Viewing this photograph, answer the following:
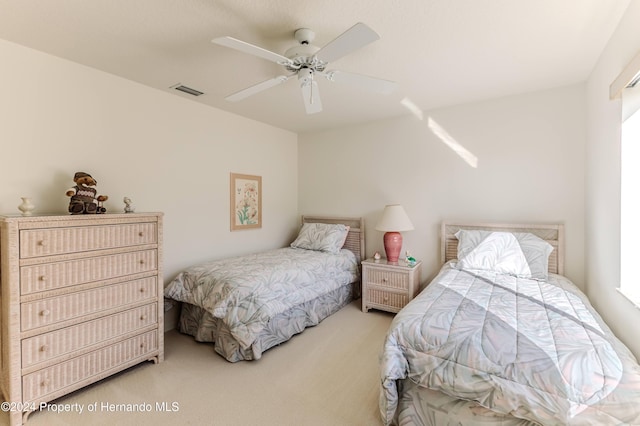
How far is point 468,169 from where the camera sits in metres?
3.31

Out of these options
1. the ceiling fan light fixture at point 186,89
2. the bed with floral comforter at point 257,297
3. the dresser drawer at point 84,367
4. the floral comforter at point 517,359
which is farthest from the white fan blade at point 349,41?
the dresser drawer at point 84,367

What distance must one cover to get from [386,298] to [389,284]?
6.9 inches

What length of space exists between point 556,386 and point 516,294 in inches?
38.9

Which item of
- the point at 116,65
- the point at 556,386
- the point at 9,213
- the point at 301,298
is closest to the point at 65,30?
the point at 116,65

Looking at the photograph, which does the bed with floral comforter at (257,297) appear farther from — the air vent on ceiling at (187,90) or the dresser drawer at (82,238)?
the air vent on ceiling at (187,90)

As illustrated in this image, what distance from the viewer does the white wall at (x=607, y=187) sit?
1.69 meters

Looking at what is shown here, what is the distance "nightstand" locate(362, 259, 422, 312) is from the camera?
3279 millimetres

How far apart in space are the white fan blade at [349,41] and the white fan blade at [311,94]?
368 mm

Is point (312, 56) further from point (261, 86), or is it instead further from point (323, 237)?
point (323, 237)

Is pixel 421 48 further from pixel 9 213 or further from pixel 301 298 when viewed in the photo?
pixel 9 213

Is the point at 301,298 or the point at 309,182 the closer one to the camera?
the point at 301,298

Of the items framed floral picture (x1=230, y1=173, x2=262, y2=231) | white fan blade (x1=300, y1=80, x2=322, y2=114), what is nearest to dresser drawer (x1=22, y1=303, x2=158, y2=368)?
framed floral picture (x1=230, y1=173, x2=262, y2=231)

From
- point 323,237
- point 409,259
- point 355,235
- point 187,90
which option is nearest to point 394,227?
point 409,259

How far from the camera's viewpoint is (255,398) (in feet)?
6.58
